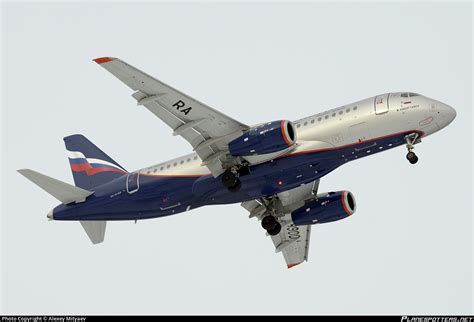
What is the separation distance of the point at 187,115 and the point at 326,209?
12.1 m

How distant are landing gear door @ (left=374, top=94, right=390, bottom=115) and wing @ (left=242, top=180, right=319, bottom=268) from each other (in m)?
9.23

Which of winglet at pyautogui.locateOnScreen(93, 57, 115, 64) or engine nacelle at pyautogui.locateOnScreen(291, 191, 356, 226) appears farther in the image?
engine nacelle at pyautogui.locateOnScreen(291, 191, 356, 226)

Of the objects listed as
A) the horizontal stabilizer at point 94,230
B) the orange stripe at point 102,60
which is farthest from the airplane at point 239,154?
the horizontal stabilizer at point 94,230

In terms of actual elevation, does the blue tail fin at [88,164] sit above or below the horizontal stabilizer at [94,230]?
above

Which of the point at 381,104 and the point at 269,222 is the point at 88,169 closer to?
the point at 269,222

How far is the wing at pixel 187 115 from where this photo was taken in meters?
44.5

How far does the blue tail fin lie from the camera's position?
5572cm

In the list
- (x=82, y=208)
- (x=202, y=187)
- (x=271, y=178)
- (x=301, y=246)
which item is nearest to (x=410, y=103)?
(x=271, y=178)

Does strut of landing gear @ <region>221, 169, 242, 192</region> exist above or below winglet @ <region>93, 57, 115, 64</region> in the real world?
below

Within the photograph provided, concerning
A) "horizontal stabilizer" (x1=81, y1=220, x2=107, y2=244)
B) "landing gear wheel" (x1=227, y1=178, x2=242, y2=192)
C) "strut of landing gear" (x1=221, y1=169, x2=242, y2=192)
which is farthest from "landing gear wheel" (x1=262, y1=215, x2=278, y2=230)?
"horizontal stabilizer" (x1=81, y1=220, x2=107, y2=244)

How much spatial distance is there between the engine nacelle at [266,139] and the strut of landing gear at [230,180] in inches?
70.5

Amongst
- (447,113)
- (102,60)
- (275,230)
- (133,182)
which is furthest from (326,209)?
(102,60)

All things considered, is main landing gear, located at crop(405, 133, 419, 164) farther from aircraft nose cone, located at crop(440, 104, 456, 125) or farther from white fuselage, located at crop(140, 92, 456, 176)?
aircraft nose cone, located at crop(440, 104, 456, 125)

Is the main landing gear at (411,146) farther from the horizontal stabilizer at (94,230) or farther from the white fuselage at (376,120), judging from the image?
the horizontal stabilizer at (94,230)
